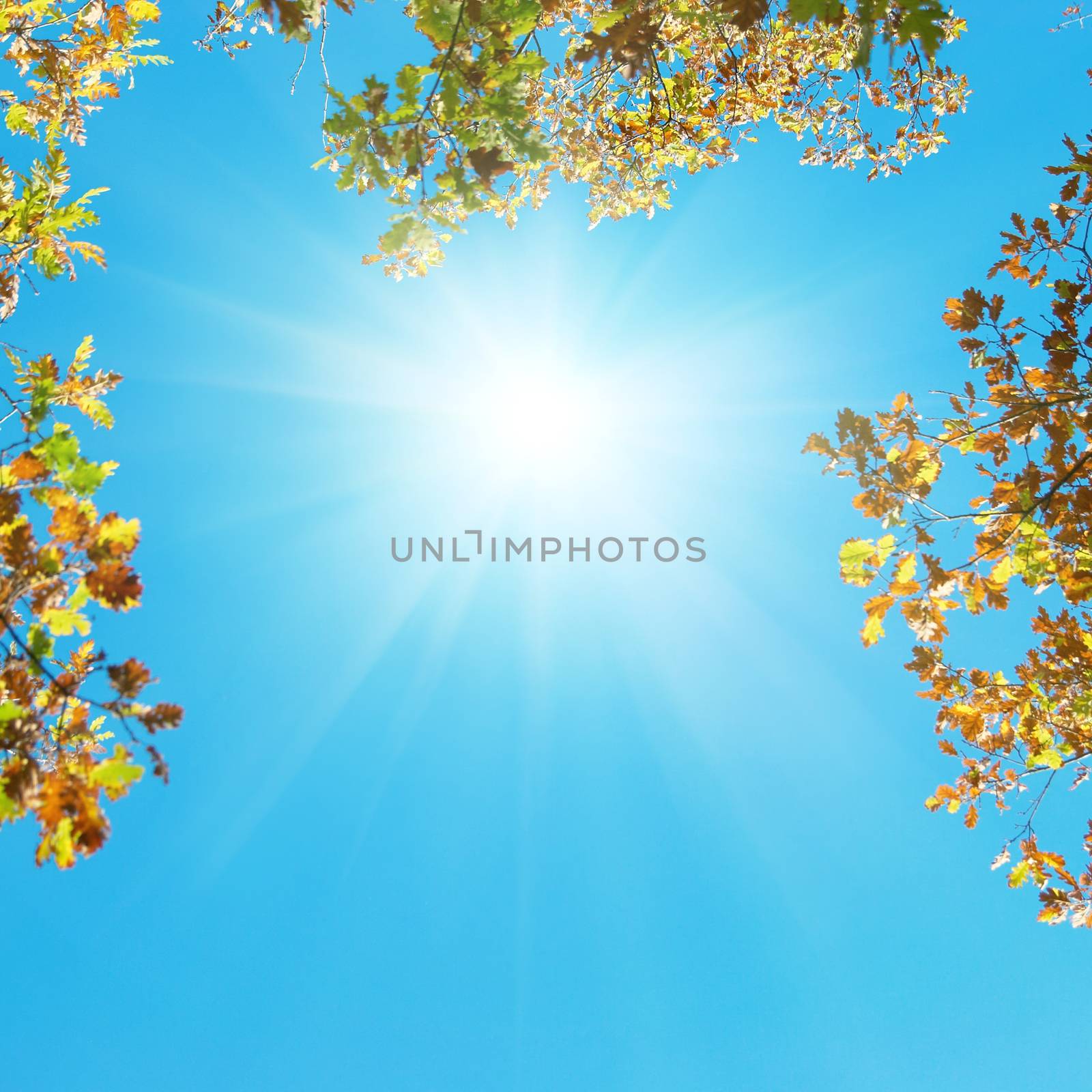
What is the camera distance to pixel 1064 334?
323 cm

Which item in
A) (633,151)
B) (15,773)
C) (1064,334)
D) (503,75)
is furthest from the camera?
(633,151)

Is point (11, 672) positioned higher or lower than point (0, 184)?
lower

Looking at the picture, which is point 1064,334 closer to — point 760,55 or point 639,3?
point 639,3

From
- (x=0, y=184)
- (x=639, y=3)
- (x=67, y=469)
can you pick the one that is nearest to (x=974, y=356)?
(x=639, y=3)

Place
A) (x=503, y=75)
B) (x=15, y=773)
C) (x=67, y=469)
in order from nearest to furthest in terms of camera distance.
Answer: (x=15, y=773) < (x=67, y=469) < (x=503, y=75)

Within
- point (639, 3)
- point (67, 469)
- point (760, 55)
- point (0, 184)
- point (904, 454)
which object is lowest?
point (67, 469)

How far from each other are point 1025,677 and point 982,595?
3.69ft

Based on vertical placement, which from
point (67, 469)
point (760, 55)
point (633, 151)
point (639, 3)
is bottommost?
point (67, 469)

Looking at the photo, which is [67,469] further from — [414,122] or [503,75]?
[503,75]

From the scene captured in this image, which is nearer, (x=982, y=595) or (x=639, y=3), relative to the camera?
(x=639, y=3)

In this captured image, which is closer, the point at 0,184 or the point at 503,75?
the point at 503,75

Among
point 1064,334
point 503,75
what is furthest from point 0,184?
point 1064,334

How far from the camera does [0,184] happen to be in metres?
2.96

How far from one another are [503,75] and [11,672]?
8.89 ft
